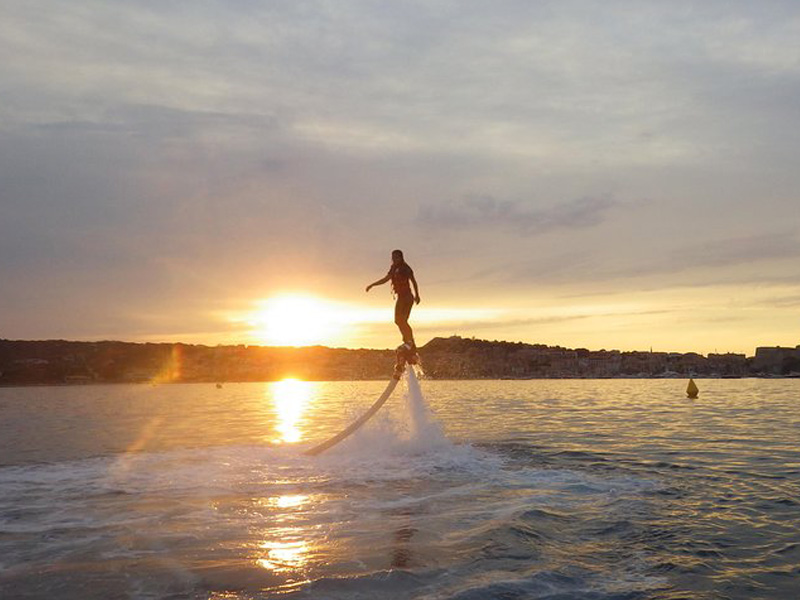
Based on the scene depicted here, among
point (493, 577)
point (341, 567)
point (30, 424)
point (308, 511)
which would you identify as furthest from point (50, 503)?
point (30, 424)

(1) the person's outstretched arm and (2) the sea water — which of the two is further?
(1) the person's outstretched arm

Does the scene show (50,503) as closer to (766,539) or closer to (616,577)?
(616,577)

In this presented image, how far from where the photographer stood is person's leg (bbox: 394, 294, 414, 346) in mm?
20766

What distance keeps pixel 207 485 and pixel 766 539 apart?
12660mm

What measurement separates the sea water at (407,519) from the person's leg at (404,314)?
316cm

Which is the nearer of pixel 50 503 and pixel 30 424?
pixel 50 503

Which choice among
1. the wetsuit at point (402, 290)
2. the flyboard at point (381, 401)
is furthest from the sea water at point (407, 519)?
the wetsuit at point (402, 290)

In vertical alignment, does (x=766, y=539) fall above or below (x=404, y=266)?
below

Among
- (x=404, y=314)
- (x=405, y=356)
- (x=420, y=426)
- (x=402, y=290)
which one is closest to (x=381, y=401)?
(x=420, y=426)

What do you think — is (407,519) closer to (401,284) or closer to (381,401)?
(401,284)

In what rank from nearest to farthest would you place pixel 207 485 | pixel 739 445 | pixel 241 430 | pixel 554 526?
pixel 554 526, pixel 207 485, pixel 739 445, pixel 241 430

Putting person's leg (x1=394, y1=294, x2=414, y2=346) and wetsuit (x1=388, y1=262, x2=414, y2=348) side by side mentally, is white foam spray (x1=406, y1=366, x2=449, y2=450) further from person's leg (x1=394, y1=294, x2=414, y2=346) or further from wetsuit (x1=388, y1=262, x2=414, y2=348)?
wetsuit (x1=388, y1=262, x2=414, y2=348)

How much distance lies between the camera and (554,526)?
1212 cm

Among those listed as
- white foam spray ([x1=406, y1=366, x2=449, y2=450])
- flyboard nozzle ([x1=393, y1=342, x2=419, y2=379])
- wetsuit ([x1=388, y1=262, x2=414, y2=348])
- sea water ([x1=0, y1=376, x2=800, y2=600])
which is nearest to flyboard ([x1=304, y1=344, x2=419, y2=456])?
flyboard nozzle ([x1=393, y1=342, x2=419, y2=379])
